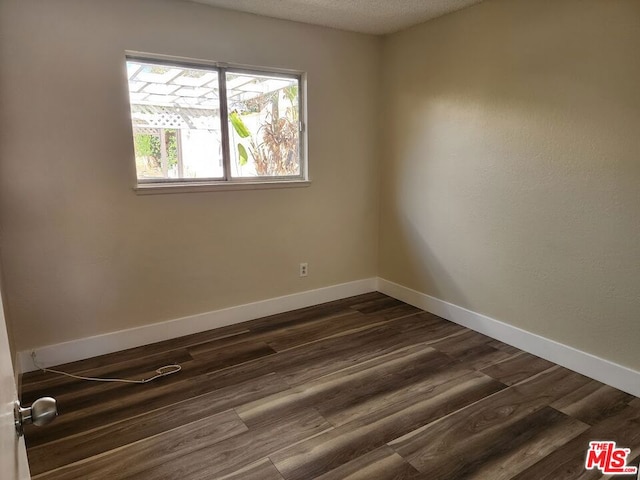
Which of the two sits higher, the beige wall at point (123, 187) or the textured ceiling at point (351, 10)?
the textured ceiling at point (351, 10)

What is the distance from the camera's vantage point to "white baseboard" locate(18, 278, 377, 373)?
2.64 metres

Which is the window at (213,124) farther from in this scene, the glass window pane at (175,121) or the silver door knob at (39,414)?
the silver door knob at (39,414)

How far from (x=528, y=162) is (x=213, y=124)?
2.25m

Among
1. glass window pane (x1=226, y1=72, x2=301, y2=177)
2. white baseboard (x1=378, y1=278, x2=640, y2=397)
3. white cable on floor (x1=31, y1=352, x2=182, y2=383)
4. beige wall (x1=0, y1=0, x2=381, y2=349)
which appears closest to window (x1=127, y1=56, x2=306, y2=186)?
glass window pane (x1=226, y1=72, x2=301, y2=177)

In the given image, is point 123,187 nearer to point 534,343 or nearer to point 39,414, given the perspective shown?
point 39,414

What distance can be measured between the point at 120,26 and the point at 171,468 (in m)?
2.59

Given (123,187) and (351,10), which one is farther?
(351,10)

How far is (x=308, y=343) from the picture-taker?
295cm

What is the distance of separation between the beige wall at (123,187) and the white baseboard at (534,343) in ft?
3.58

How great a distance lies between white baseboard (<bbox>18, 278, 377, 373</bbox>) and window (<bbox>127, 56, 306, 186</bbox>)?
41.5 inches

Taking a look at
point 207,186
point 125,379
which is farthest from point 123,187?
point 125,379

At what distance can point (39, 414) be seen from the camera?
2.57ft

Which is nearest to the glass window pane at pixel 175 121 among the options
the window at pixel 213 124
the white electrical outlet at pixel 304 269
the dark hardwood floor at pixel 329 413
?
the window at pixel 213 124

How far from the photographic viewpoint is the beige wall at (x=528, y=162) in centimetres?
222
